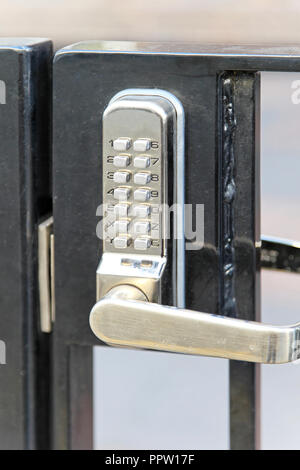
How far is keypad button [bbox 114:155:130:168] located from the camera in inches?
21.4

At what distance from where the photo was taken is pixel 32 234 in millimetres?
601

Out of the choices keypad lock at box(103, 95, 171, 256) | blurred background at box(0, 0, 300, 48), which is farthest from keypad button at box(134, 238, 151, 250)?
blurred background at box(0, 0, 300, 48)

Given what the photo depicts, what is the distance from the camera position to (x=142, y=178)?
540 mm

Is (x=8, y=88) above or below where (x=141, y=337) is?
above

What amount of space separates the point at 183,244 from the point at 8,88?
0.17 m

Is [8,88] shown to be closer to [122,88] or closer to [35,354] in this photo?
[122,88]

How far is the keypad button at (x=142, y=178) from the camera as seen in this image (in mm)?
540

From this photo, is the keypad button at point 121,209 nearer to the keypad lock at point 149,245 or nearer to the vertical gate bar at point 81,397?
the keypad lock at point 149,245

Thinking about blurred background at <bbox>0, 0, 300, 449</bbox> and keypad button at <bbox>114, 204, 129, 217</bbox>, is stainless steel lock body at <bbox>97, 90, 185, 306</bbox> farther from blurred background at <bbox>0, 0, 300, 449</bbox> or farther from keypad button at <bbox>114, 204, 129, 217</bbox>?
blurred background at <bbox>0, 0, 300, 449</bbox>

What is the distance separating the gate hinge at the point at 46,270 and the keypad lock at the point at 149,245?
0.20 ft

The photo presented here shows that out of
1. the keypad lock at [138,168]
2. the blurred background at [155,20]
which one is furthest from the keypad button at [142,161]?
the blurred background at [155,20]

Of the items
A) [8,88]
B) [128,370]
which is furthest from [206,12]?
[8,88]

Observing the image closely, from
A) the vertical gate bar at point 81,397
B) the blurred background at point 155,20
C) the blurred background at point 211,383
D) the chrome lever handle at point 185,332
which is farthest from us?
the blurred background at point 155,20

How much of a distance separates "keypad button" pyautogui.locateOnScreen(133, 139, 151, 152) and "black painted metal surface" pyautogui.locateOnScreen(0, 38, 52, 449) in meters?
0.09
